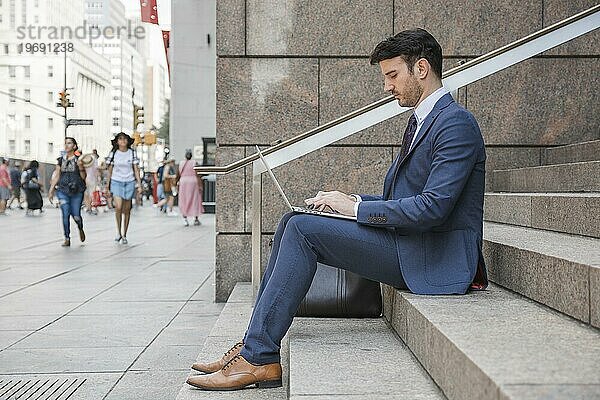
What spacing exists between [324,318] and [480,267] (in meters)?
1.12

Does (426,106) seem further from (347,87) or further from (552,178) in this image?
(347,87)

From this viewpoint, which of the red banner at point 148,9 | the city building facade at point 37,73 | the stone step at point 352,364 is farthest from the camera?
the city building facade at point 37,73

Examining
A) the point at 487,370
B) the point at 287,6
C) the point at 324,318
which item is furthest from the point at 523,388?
the point at 287,6

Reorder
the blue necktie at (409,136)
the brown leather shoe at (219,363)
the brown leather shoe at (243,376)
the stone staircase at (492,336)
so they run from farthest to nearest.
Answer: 1. the blue necktie at (409,136)
2. the brown leather shoe at (219,363)
3. the brown leather shoe at (243,376)
4. the stone staircase at (492,336)

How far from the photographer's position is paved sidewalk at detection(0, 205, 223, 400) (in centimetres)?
512

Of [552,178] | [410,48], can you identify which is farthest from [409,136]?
[552,178]

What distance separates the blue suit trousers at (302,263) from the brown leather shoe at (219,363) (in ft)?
0.47

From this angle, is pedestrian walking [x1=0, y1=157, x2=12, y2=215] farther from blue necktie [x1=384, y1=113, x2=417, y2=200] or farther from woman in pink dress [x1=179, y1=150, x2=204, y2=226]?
blue necktie [x1=384, y1=113, x2=417, y2=200]

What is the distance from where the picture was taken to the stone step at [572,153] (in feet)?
21.0

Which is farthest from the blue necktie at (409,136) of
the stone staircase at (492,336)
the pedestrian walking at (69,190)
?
the pedestrian walking at (69,190)

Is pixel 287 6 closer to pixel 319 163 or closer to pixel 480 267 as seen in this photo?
pixel 319 163

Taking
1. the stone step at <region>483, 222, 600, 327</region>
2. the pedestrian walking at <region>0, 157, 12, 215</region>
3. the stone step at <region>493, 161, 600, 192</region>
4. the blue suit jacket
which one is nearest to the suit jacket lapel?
the blue suit jacket

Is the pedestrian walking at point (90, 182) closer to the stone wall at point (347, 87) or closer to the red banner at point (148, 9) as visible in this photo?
the red banner at point (148, 9)

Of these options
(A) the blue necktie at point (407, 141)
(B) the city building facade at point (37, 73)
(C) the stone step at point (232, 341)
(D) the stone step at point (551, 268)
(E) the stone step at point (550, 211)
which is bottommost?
(C) the stone step at point (232, 341)
